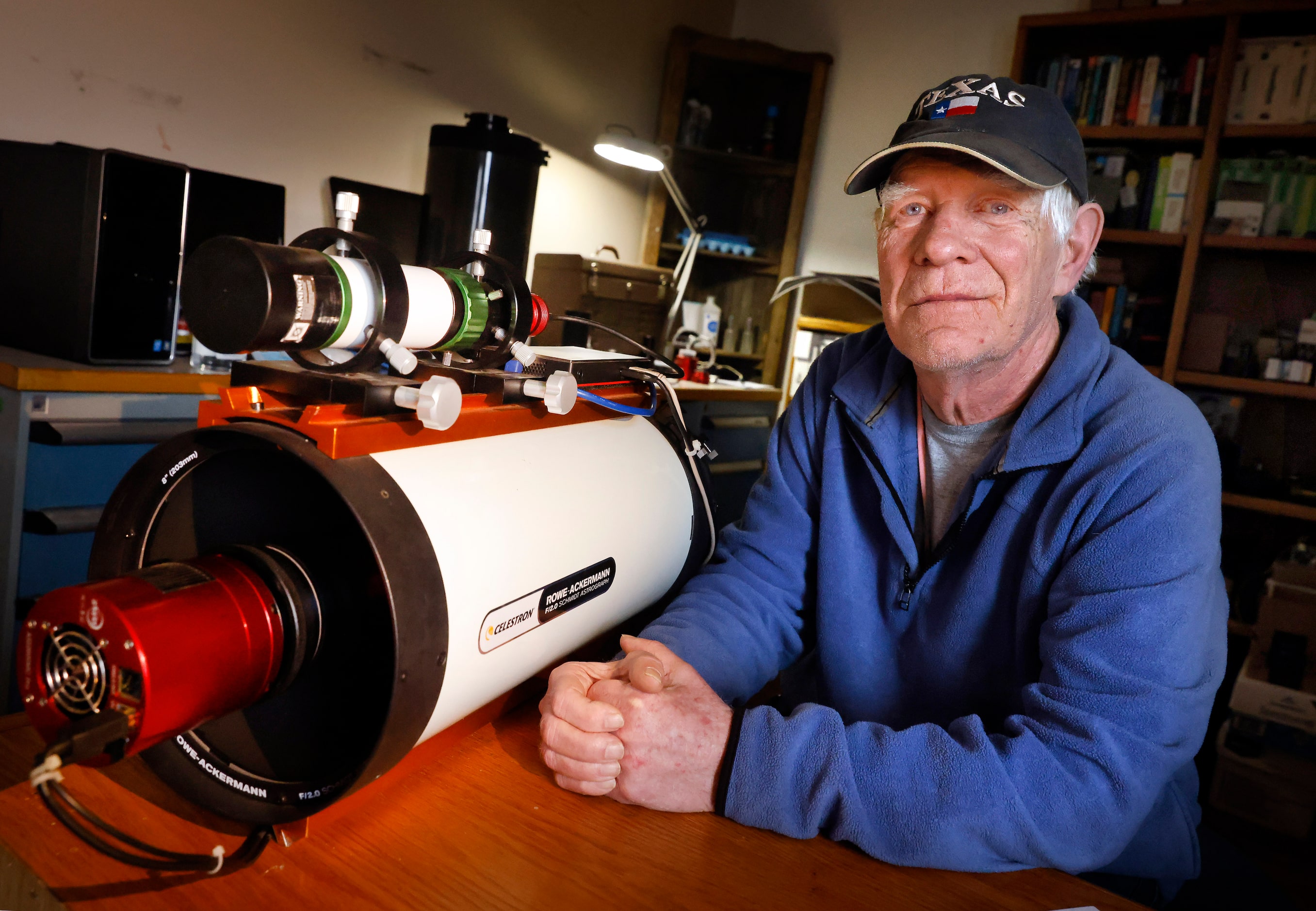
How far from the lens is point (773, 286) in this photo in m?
4.17

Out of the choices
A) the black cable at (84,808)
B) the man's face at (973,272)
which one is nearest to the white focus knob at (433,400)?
the black cable at (84,808)

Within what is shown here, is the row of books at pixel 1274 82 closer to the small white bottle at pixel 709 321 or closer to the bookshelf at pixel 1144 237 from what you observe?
the bookshelf at pixel 1144 237

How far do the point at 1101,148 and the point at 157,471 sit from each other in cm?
348

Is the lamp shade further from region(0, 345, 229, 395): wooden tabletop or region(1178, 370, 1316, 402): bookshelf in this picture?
region(1178, 370, 1316, 402): bookshelf

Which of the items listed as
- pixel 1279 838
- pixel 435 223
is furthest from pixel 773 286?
pixel 1279 838

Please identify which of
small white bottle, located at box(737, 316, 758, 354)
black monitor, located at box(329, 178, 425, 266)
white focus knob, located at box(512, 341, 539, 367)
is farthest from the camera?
small white bottle, located at box(737, 316, 758, 354)

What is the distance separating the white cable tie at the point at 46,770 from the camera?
45 cm

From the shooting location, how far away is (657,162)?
3.07 meters

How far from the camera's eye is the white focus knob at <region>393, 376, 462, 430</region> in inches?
24.2

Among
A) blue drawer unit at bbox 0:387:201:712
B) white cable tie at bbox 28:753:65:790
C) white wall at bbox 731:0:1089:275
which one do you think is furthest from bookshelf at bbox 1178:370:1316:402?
white cable tie at bbox 28:753:65:790

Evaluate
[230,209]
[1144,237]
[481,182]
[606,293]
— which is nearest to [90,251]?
[230,209]

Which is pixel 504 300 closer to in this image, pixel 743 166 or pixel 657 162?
pixel 657 162

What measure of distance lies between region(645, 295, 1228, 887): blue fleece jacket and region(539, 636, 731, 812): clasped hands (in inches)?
1.2

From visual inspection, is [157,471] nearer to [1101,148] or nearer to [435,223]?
[435,223]
